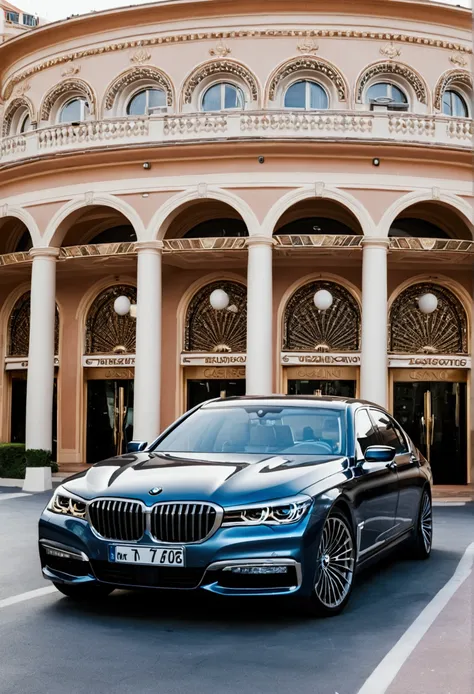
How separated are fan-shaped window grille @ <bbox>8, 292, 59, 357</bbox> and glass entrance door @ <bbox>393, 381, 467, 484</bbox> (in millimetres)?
10321

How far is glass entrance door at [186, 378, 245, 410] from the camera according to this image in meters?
22.2

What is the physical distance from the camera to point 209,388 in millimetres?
22422

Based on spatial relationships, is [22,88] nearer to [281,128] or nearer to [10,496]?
[281,128]

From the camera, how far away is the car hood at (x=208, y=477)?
6.02 m

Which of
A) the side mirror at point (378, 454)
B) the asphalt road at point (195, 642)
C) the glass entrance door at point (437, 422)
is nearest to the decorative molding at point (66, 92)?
the glass entrance door at point (437, 422)

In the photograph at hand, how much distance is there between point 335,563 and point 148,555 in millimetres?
1439

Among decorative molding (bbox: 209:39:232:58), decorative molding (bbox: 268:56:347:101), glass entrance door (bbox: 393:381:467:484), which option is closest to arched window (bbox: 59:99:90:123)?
decorative molding (bbox: 209:39:232:58)

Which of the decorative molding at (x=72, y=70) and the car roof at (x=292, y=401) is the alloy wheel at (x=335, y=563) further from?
the decorative molding at (x=72, y=70)

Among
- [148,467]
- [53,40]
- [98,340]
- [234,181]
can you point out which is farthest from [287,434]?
[53,40]

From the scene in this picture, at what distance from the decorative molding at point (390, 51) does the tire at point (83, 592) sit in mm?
18736

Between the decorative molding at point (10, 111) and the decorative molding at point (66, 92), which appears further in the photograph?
the decorative molding at point (10, 111)

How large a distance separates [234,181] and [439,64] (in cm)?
728

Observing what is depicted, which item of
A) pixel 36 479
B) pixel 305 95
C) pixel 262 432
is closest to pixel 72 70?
pixel 305 95

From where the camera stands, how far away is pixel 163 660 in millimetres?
5137
